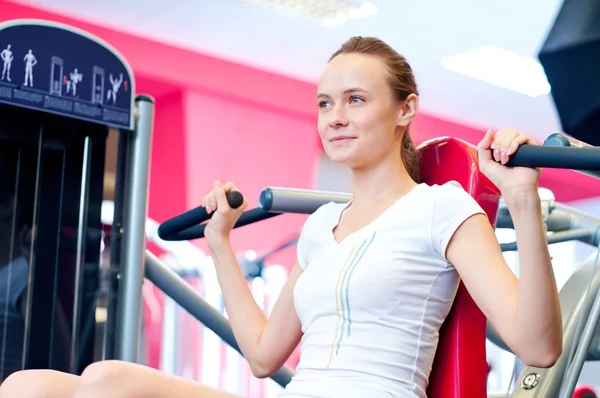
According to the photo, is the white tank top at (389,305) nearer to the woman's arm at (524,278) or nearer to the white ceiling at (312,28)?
the woman's arm at (524,278)

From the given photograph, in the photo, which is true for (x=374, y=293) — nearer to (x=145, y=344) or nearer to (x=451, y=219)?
(x=451, y=219)

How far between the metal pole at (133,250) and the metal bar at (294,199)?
334 millimetres

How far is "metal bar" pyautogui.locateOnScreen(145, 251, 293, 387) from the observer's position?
1853mm

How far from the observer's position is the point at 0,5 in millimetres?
4855

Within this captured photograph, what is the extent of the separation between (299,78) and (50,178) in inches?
185

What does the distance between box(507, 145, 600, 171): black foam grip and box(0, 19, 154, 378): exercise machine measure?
99cm

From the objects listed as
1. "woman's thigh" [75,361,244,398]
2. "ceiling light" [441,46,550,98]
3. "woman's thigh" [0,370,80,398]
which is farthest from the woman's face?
"ceiling light" [441,46,550,98]

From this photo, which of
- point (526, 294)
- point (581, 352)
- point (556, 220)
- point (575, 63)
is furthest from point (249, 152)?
point (575, 63)

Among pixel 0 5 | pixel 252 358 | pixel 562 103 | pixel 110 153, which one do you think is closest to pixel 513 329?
pixel 562 103

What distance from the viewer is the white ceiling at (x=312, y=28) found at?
16.3 feet

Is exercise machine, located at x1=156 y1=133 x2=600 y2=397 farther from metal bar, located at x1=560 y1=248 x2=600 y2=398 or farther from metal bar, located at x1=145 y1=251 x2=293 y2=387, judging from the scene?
metal bar, located at x1=145 y1=251 x2=293 y2=387

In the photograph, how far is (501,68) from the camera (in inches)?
240

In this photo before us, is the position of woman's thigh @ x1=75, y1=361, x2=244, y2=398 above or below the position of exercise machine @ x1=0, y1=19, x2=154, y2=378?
below

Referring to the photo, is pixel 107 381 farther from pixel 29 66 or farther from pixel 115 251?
pixel 29 66
